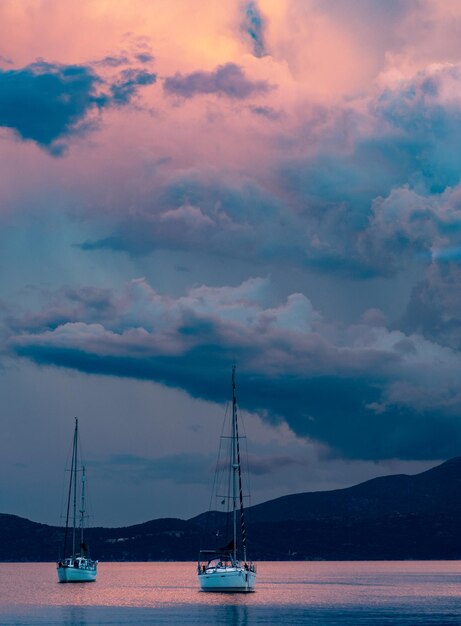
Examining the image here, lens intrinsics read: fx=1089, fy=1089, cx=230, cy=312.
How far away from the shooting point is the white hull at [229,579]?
14500 cm

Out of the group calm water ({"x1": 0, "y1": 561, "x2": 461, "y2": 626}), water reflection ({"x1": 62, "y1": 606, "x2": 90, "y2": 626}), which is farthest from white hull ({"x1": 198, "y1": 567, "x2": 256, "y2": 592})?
water reflection ({"x1": 62, "y1": 606, "x2": 90, "y2": 626})

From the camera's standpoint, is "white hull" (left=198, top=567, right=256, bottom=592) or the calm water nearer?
the calm water

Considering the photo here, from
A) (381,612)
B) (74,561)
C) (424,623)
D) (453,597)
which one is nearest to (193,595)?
(74,561)

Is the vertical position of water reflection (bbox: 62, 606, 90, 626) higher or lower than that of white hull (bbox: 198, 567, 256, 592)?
lower

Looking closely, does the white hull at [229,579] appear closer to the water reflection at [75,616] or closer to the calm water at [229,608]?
the calm water at [229,608]

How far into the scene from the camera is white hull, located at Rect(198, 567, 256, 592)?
145000 millimetres

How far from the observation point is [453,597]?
18350 cm

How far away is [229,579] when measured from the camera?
14675cm

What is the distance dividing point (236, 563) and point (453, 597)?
55.1 metres

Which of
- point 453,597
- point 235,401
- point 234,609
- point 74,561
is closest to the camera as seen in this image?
point 234,609

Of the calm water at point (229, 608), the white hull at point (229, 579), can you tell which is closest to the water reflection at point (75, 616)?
the calm water at point (229, 608)

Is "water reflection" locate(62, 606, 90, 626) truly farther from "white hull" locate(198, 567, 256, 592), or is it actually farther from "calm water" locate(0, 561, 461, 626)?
"white hull" locate(198, 567, 256, 592)

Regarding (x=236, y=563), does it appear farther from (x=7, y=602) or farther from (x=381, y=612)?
(x=7, y=602)

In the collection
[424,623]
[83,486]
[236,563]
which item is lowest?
[424,623]
